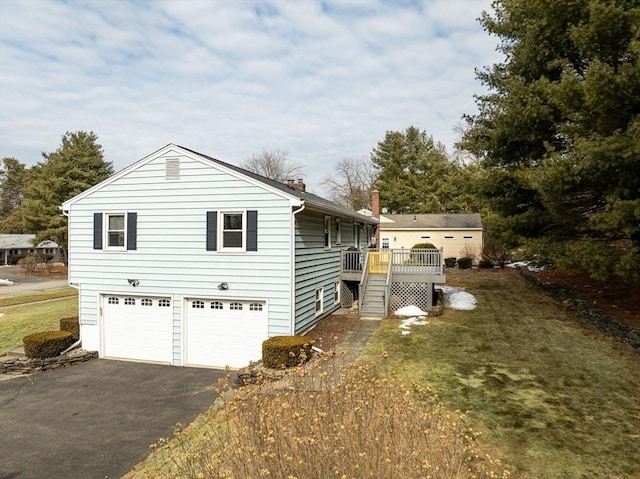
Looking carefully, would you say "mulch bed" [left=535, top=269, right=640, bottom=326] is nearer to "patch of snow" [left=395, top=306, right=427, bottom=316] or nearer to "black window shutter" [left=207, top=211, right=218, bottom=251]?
"patch of snow" [left=395, top=306, right=427, bottom=316]

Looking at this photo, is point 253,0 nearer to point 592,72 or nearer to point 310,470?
point 592,72

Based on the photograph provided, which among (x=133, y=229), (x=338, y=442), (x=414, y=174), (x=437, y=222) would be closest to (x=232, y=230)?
(x=133, y=229)

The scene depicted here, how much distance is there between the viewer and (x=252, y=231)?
11203 millimetres

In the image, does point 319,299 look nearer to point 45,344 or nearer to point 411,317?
point 411,317

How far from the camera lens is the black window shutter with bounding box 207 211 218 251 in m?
11.5

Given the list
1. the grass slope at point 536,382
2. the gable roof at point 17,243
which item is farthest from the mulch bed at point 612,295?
the gable roof at point 17,243

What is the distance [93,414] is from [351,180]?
5008cm

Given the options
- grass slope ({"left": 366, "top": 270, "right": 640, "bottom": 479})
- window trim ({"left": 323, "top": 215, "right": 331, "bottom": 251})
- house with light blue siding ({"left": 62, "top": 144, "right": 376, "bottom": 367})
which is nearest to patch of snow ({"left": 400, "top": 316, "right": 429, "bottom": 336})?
grass slope ({"left": 366, "top": 270, "right": 640, "bottom": 479})

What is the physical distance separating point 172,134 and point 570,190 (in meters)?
30.9

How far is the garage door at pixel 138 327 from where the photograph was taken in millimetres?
12109

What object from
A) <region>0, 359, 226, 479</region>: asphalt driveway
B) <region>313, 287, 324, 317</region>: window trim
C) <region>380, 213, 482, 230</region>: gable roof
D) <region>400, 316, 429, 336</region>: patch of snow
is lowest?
<region>0, 359, 226, 479</region>: asphalt driveway

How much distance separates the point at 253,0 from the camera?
10.3 meters

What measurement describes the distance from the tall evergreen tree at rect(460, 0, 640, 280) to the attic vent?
10.4 meters

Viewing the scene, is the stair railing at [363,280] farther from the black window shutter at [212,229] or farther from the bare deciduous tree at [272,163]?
the bare deciduous tree at [272,163]
